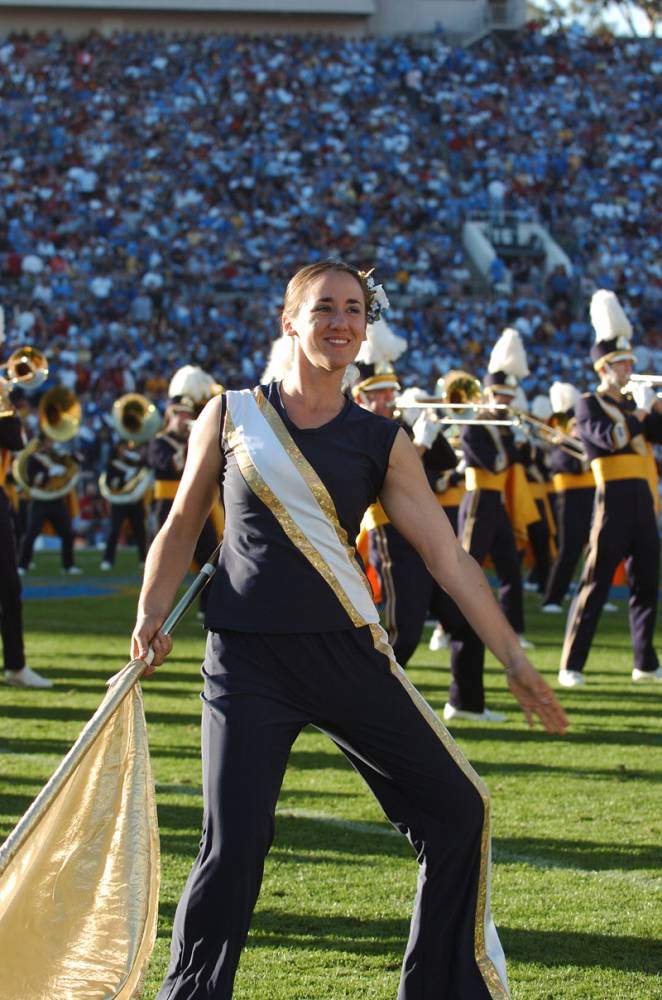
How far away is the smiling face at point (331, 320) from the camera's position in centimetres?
338

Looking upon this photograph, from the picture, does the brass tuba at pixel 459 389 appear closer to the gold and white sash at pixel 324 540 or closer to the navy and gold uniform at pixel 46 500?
the gold and white sash at pixel 324 540

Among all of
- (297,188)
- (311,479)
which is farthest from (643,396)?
(297,188)

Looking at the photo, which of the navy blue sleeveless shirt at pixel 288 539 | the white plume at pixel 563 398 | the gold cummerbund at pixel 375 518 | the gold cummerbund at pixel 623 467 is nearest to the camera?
the navy blue sleeveless shirt at pixel 288 539

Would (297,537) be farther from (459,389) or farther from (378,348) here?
(459,389)

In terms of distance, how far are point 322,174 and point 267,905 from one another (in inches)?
1165

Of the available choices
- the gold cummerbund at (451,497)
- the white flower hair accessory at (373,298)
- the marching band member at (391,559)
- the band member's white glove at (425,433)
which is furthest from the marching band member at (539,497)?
the white flower hair accessory at (373,298)

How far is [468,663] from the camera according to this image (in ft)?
25.7

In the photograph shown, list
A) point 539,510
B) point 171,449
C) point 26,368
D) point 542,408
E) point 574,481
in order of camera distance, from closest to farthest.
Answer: point 26,368 < point 171,449 < point 574,481 < point 542,408 < point 539,510

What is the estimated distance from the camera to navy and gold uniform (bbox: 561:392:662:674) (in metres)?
9.00

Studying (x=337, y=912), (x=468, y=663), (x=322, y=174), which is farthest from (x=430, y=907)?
(x=322, y=174)

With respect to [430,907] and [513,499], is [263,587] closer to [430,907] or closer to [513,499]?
[430,907]

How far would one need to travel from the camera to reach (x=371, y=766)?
3.32 m

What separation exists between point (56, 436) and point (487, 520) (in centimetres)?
769

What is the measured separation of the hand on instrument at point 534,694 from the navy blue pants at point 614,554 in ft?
18.9
